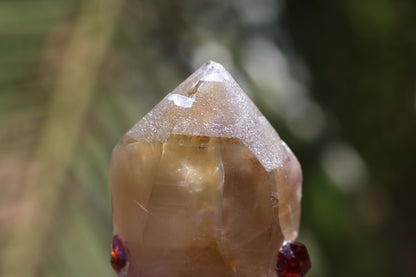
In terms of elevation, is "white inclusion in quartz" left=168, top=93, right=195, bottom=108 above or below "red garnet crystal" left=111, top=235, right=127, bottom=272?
above

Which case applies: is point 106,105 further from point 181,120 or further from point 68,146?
point 181,120

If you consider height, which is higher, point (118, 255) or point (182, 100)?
point (182, 100)

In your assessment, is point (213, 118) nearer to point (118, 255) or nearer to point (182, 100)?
point (182, 100)

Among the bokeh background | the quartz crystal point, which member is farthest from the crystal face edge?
the bokeh background

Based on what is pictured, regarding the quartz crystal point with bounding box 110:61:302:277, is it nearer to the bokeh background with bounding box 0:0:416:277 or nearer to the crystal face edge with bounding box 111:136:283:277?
the crystal face edge with bounding box 111:136:283:277

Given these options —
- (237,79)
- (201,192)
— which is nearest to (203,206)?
(201,192)

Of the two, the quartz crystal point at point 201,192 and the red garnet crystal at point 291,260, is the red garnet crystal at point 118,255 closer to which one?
the quartz crystal point at point 201,192

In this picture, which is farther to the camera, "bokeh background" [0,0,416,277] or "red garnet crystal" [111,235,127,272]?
"bokeh background" [0,0,416,277]
